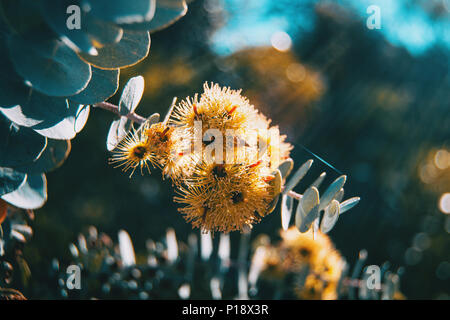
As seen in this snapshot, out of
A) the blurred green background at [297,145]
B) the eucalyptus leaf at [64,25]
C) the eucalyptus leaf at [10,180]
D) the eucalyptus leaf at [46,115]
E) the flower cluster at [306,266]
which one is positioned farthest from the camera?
the blurred green background at [297,145]

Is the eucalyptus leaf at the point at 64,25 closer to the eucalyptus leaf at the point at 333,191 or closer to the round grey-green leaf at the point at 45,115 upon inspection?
the round grey-green leaf at the point at 45,115

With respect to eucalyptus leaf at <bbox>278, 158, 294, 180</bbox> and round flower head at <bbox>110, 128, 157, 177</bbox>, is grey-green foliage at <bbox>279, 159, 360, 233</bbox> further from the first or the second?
round flower head at <bbox>110, 128, 157, 177</bbox>

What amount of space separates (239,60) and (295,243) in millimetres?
1818

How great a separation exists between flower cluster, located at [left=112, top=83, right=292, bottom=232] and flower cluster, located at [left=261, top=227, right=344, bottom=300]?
0.53 m

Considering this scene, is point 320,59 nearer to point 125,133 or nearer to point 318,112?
point 318,112

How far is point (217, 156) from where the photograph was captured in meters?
0.66

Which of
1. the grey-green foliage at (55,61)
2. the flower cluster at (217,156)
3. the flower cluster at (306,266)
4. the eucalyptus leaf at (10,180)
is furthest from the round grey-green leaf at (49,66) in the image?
the flower cluster at (306,266)

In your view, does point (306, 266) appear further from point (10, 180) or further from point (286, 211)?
point (10, 180)

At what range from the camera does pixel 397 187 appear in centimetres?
268

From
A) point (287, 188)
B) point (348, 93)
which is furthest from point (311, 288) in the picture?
point (348, 93)

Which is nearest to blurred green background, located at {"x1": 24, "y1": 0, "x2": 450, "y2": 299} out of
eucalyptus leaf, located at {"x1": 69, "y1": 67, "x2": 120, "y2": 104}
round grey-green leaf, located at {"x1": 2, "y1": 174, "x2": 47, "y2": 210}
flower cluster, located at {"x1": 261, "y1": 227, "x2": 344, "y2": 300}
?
flower cluster, located at {"x1": 261, "y1": 227, "x2": 344, "y2": 300}

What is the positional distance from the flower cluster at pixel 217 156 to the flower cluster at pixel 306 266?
0.53 metres

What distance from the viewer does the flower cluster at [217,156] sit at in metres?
0.66

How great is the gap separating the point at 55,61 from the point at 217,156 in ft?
1.06
